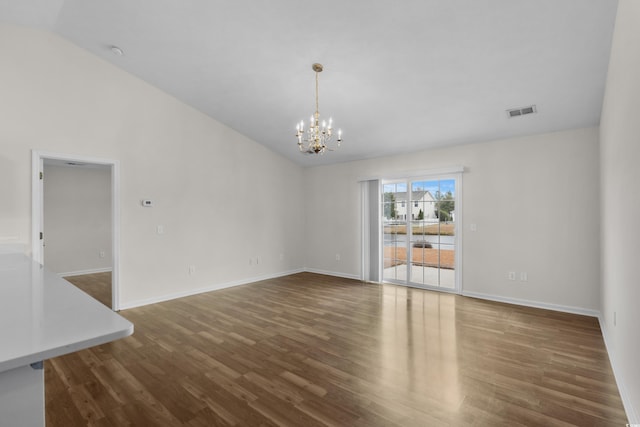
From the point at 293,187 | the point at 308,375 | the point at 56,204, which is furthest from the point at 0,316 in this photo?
the point at 56,204

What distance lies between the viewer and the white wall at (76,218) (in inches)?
258

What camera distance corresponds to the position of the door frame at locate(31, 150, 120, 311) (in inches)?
148

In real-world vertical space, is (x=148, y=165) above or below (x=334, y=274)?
above

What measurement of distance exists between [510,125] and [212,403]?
190 inches

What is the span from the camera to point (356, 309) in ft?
14.5

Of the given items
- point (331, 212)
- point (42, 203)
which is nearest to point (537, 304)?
point (331, 212)

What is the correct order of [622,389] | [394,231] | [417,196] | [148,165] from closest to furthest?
1. [622,389]
2. [148,165]
3. [417,196]
4. [394,231]

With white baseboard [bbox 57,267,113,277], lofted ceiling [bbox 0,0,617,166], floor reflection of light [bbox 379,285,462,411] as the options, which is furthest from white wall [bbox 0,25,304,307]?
white baseboard [bbox 57,267,113,277]

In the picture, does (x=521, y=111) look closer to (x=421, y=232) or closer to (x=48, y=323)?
(x=421, y=232)

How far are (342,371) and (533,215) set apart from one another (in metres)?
3.68

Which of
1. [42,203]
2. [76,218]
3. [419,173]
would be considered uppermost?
[419,173]

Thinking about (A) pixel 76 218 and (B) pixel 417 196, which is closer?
(B) pixel 417 196

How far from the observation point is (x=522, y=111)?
395 centimetres

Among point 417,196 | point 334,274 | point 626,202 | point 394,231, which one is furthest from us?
point 334,274
